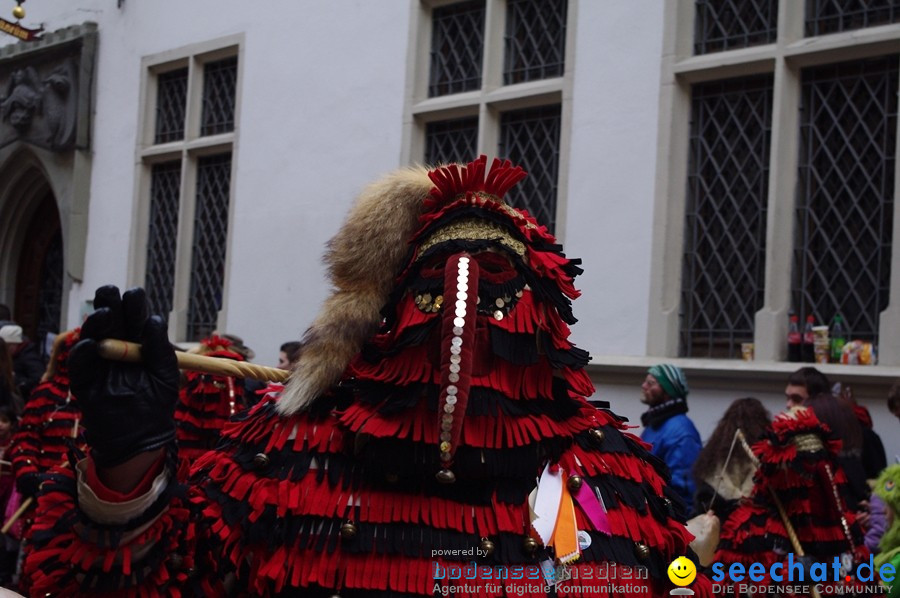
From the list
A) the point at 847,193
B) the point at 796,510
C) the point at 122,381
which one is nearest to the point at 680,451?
the point at 796,510

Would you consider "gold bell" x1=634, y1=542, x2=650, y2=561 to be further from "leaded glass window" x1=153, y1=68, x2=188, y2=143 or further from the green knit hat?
"leaded glass window" x1=153, y1=68, x2=188, y2=143

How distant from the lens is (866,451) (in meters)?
6.14

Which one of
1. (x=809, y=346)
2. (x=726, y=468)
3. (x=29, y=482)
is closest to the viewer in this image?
(x=29, y=482)

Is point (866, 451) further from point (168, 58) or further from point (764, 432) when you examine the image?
point (168, 58)

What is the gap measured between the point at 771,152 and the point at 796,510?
312 centimetres

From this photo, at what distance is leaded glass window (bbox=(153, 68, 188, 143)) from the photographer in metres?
13.1

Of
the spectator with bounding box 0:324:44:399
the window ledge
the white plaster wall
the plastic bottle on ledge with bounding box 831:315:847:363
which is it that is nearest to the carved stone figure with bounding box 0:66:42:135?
the spectator with bounding box 0:324:44:399

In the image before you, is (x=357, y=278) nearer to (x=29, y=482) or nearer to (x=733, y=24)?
(x=29, y=482)

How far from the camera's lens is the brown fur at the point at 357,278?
298cm

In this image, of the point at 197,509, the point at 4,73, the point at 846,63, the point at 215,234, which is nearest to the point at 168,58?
the point at 215,234

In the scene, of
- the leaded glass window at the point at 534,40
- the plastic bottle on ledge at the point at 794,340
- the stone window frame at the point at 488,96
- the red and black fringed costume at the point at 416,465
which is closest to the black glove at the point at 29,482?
the red and black fringed costume at the point at 416,465

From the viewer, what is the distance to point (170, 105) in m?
13.2

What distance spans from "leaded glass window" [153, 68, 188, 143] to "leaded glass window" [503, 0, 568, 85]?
4.91m

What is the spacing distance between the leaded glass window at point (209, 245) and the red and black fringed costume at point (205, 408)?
623cm
